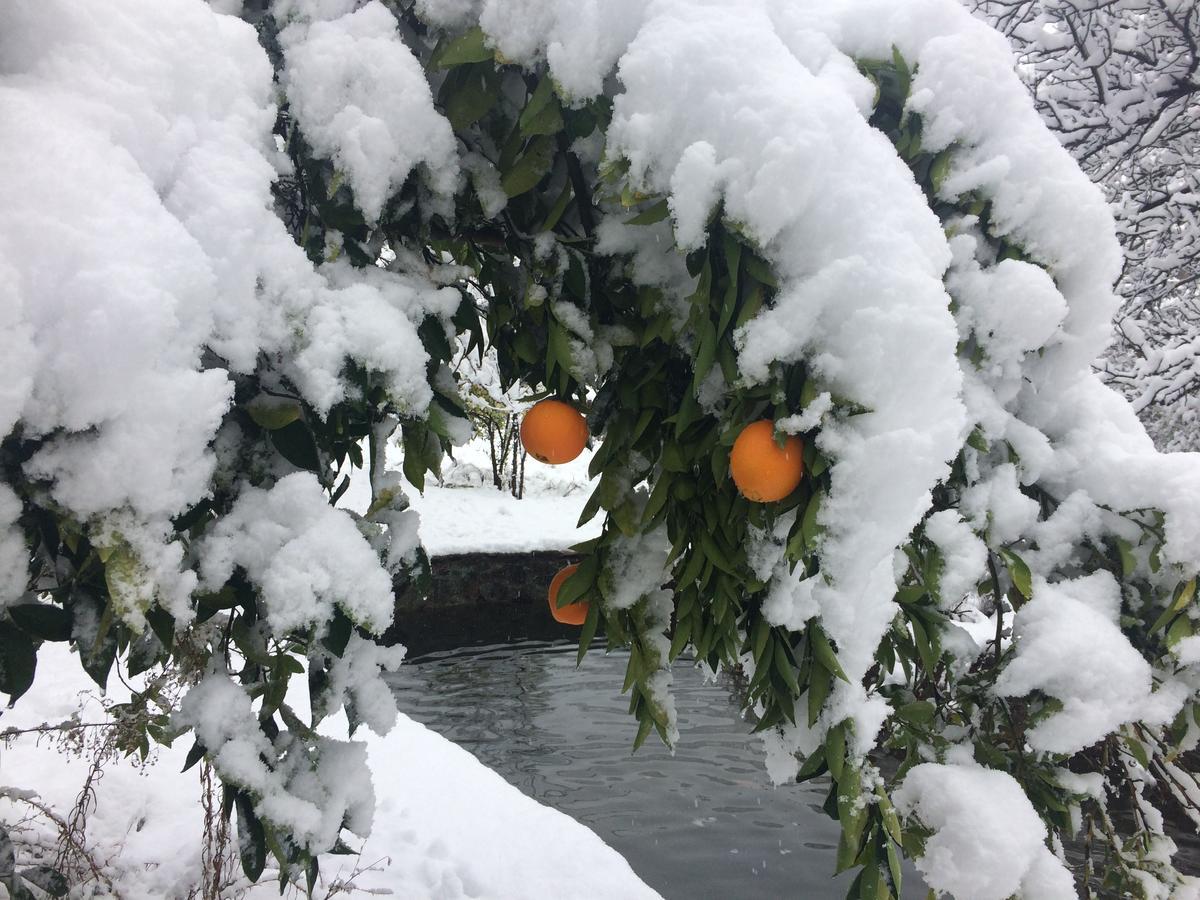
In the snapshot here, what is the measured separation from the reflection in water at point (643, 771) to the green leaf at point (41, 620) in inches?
168

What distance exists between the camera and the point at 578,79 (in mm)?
1062

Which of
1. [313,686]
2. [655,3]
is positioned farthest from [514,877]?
[655,3]

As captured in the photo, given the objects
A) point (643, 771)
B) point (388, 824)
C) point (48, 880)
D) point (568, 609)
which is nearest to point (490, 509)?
point (643, 771)

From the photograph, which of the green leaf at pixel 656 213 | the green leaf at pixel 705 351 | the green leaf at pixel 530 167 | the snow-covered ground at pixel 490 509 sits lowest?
the snow-covered ground at pixel 490 509

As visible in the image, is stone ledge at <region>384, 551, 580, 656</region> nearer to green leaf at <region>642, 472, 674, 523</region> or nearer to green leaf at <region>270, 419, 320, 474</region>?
green leaf at <region>642, 472, 674, 523</region>

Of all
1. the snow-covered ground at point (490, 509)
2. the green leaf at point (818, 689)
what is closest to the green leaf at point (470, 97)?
the green leaf at point (818, 689)

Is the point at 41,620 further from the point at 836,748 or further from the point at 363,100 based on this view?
the point at 836,748

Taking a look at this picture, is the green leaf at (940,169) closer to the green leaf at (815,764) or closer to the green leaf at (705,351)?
the green leaf at (705,351)

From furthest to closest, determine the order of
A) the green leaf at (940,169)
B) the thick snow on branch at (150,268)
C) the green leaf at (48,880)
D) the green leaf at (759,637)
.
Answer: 1. the green leaf at (48,880)
2. the green leaf at (940,169)
3. the green leaf at (759,637)
4. the thick snow on branch at (150,268)

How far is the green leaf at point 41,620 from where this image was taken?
0.85 m

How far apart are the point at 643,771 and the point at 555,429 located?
199 inches

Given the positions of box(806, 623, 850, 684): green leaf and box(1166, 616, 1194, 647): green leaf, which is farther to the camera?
box(1166, 616, 1194, 647): green leaf

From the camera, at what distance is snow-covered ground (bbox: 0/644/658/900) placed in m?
2.67

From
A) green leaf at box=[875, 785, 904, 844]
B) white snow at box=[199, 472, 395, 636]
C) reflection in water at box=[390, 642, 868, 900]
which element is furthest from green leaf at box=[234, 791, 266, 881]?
reflection in water at box=[390, 642, 868, 900]
